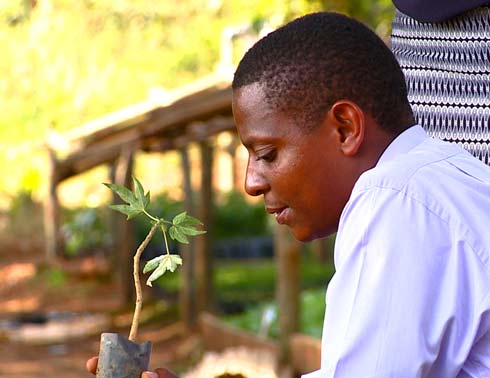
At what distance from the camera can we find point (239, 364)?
720 centimetres

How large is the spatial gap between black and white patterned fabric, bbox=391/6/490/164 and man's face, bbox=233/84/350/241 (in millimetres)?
681

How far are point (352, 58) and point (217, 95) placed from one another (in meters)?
8.61

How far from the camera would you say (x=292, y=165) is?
168 centimetres

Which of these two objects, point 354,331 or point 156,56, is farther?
point 156,56

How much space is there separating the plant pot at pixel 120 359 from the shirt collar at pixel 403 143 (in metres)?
0.47

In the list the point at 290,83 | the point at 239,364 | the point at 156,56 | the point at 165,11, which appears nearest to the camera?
the point at 290,83

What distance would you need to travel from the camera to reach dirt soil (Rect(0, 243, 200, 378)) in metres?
11.1

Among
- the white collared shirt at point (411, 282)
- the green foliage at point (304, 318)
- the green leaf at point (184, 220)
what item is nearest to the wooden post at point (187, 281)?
the green foliage at point (304, 318)

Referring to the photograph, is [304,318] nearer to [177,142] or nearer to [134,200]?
[177,142]

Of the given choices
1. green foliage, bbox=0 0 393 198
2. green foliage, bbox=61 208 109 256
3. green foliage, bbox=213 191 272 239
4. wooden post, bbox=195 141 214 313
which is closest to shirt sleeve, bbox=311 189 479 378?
green foliage, bbox=0 0 393 198

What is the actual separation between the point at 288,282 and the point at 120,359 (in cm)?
684

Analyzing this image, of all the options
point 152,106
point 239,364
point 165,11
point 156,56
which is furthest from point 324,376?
point 156,56

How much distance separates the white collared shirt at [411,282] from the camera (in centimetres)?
145

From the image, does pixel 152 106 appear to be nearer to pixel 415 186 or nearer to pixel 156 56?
pixel 156 56
